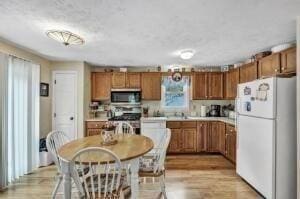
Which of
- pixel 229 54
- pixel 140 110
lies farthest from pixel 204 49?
pixel 140 110

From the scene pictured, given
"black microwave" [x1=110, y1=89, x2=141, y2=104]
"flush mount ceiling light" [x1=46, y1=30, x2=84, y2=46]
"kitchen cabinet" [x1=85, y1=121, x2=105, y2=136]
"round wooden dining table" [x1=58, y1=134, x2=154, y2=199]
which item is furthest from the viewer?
"black microwave" [x1=110, y1=89, x2=141, y2=104]

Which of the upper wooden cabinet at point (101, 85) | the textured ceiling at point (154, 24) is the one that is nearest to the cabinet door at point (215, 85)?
the textured ceiling at point (154, 24)

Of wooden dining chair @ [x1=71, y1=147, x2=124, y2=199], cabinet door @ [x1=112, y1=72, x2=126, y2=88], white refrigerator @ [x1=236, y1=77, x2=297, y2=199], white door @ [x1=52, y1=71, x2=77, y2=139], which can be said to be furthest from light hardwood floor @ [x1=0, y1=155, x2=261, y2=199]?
cabinet door @ [x1=112, y1=72, x2=126, y2=88]

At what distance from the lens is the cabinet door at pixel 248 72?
4.48m

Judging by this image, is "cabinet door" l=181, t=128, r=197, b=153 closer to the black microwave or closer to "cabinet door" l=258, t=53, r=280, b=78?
the black microwave

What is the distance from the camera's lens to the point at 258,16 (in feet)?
8.72

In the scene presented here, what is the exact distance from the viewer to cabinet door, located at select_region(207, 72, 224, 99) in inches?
241

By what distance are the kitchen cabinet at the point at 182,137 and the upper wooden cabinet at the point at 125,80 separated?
1.36 metres

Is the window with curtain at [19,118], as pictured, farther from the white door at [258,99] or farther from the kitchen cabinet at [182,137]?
the white door at [258,99]

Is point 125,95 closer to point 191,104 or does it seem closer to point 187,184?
point 191,104

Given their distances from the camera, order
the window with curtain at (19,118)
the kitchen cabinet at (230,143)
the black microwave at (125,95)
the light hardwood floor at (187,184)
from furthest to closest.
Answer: the black microwave at (125,95) < the kitchen cabinet at (230,143) < the window with curtain at (19,118) < the light hardwood floor at (187,184)

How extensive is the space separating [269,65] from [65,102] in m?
4.28

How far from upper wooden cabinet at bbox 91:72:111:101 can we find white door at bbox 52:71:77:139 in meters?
0.66

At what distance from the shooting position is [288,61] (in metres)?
3.47
